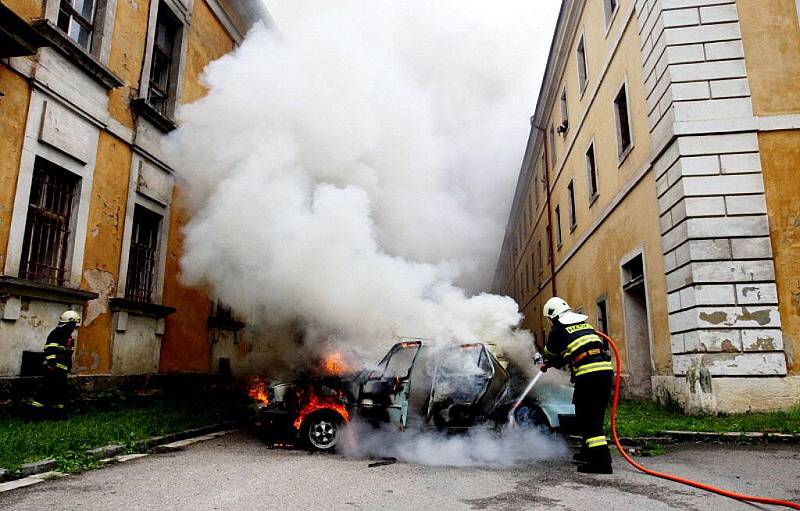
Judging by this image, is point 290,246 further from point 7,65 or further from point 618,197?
point 618,197

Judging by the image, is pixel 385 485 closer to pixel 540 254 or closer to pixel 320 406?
pixel 320 406

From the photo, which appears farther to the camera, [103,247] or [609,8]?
[609,8]

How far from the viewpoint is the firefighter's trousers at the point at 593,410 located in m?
5.06

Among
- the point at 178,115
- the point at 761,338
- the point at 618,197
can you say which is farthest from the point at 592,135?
the point at 178,115

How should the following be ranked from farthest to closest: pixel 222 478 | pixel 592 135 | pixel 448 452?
pixel 592 135 < pixel 448 452 < pixel 222 478

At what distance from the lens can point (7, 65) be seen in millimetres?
7605

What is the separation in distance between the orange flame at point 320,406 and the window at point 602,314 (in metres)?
8.10

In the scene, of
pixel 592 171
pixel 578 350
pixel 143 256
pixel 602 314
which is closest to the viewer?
pixel 578 350

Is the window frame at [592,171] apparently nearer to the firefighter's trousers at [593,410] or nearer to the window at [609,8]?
the window at [609,8]

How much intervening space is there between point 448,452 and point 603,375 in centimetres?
182

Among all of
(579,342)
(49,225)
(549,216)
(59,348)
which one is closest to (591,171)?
(549,216)

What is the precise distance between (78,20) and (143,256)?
4295 millimetres

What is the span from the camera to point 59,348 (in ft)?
24.4

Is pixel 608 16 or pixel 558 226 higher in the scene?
pixel 608 16
